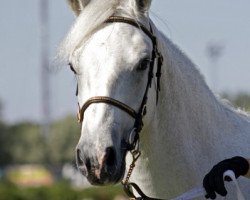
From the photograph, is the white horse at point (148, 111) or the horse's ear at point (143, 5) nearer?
the white horse at point (148, 111)

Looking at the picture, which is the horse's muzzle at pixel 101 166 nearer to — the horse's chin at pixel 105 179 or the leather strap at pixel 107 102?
the horse's chin at pixel 105 179

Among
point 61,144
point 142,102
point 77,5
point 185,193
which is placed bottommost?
point 61,144

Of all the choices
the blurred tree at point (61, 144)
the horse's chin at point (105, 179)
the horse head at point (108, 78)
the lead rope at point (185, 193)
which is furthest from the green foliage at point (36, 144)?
the horse's chin at point (105, 179)

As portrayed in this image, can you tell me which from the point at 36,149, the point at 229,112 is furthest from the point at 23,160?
the point at 229,112

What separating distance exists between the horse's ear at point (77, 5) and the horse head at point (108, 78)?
0.12ft

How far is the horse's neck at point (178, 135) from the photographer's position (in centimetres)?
585

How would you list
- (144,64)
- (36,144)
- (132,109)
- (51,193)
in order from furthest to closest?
1. (36,144)
2. (51,193)
3. (144,64)
4. (132,109)

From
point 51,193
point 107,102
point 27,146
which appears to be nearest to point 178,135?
point 107,102

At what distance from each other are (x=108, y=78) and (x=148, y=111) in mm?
430

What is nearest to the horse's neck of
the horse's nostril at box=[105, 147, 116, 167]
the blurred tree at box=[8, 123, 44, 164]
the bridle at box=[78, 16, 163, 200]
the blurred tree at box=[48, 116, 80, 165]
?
the bridle at box=[78, 16, 163, 200]

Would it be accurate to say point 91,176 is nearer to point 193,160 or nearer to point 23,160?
point 193,160

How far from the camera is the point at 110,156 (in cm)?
523

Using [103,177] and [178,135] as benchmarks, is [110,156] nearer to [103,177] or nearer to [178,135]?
[103,177]

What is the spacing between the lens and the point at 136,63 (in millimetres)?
5539
